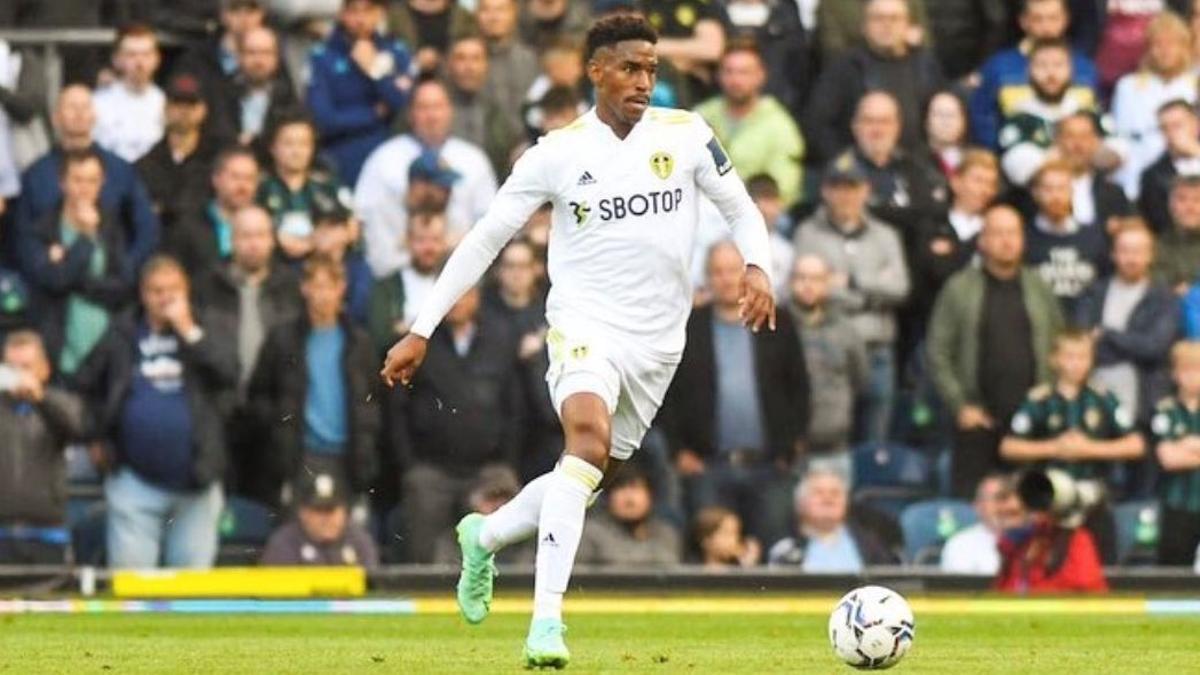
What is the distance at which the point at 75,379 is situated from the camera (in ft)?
67.4

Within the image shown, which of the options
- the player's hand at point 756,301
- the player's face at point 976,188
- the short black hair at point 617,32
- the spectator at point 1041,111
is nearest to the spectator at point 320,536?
the player's face at point 976,188

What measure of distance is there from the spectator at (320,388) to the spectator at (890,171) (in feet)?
12.6

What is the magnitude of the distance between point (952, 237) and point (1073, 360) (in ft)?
5.24

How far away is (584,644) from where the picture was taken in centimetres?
1462

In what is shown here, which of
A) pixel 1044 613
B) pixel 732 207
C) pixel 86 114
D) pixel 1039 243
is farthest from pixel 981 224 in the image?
pixel 732 207

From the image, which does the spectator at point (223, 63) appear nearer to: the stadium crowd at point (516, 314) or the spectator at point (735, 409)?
the stadium crowd at point (516, 314)

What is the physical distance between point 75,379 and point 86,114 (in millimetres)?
1807

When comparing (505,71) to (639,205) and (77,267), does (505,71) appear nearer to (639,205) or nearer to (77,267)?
(77,267)

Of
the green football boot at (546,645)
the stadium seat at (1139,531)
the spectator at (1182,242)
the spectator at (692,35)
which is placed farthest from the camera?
the spectator at (692,35)

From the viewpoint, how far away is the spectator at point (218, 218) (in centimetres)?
2077

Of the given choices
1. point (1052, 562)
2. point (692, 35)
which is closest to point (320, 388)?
point (692, 35)

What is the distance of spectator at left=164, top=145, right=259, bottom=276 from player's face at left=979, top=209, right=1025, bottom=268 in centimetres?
502

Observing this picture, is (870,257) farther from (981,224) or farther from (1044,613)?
(1044,613)

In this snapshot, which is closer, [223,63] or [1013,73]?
[223,63]
